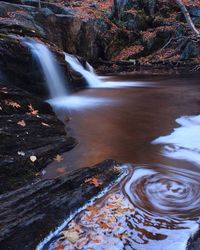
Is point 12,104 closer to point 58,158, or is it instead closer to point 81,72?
point 58,158

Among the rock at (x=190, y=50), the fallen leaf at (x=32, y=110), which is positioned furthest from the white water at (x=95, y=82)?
the fallen leaf at (x=32, y=110)

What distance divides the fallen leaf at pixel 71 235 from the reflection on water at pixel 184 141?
2.27m

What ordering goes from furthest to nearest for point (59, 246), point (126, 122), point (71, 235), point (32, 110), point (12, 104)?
1. point (126, 122)
2. point (32, 110)
3. point (12, 104)
4. point (71, 235)
5. point (59, 246)

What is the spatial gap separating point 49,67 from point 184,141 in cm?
576

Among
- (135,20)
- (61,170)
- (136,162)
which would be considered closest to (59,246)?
(61,170)

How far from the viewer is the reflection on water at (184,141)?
495cm

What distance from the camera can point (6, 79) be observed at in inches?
331

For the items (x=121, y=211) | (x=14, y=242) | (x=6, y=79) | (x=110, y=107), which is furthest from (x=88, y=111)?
(x=14, y=242)

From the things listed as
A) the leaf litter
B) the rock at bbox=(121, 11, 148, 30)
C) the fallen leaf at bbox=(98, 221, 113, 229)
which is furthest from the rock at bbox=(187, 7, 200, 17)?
the fallen leaf at bbox=(98, 221, 113, 229)

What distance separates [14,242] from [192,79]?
11814 mm

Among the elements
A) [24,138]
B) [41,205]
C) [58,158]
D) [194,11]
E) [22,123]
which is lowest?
[58,158]

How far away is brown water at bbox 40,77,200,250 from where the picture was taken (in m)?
3.04

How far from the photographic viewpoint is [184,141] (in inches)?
220

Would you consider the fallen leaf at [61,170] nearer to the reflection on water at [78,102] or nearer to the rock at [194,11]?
the reflection on water at [78,102]
